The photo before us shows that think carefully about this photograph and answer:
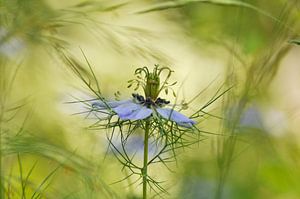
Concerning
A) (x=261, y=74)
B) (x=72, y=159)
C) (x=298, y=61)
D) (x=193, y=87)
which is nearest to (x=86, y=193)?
(x=72, y=159)

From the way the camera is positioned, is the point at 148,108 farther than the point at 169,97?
No

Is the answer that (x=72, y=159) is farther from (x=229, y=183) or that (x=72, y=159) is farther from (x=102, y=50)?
(x=102, y=50)

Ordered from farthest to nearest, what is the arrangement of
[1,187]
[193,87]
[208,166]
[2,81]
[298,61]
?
[298,61] → [193,87] → [208,166] → [2,81] → [1,187]

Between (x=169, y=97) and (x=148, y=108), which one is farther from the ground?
(x=169, y=97)

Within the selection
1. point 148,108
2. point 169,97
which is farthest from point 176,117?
point 169,97

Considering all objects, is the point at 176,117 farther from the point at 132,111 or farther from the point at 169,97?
the point at 169,97
